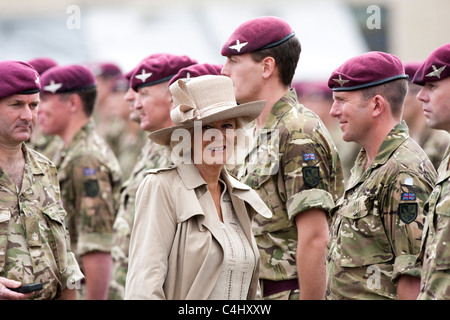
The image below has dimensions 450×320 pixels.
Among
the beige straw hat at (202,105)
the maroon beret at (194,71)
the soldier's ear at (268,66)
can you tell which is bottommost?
the maroon beret at (194,71)

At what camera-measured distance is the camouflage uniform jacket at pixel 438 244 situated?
411cm

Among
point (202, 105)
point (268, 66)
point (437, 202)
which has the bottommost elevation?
point (437, 202)

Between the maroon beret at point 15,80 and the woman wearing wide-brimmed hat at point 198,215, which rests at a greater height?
the maroon beret at point 15,80

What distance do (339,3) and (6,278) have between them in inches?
491

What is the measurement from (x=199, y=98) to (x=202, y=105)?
38mm

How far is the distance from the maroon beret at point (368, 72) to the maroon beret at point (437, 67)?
496mm

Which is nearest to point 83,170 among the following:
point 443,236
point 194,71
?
point 194,71

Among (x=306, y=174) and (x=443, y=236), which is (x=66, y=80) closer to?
(x=306, y=174)

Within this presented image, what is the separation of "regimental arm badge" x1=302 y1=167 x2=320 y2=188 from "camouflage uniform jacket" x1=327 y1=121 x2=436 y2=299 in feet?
1.28

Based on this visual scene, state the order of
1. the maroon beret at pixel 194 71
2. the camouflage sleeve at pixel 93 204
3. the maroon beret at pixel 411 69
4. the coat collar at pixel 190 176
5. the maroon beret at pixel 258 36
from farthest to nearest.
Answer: the maroon beret at pixel 411 69 < the camouflage sleeve at pixel 93 204 < the maroon beret at pixel 194 71 < the maroon beret at pixel 258 36 < the coat collar at pixel 190 176

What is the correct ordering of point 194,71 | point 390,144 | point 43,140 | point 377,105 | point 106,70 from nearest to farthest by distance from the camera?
point 390,144, point 377,105, point 194,71, point 43,140, point 106,70

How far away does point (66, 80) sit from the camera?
310 inches

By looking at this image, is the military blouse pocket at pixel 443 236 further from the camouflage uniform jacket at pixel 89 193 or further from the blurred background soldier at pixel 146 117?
the camouflage uniform jacket at pixel 89 193

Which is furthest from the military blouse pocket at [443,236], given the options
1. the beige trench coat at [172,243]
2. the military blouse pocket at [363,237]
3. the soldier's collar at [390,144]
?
the beige trench coat at [172,243]
